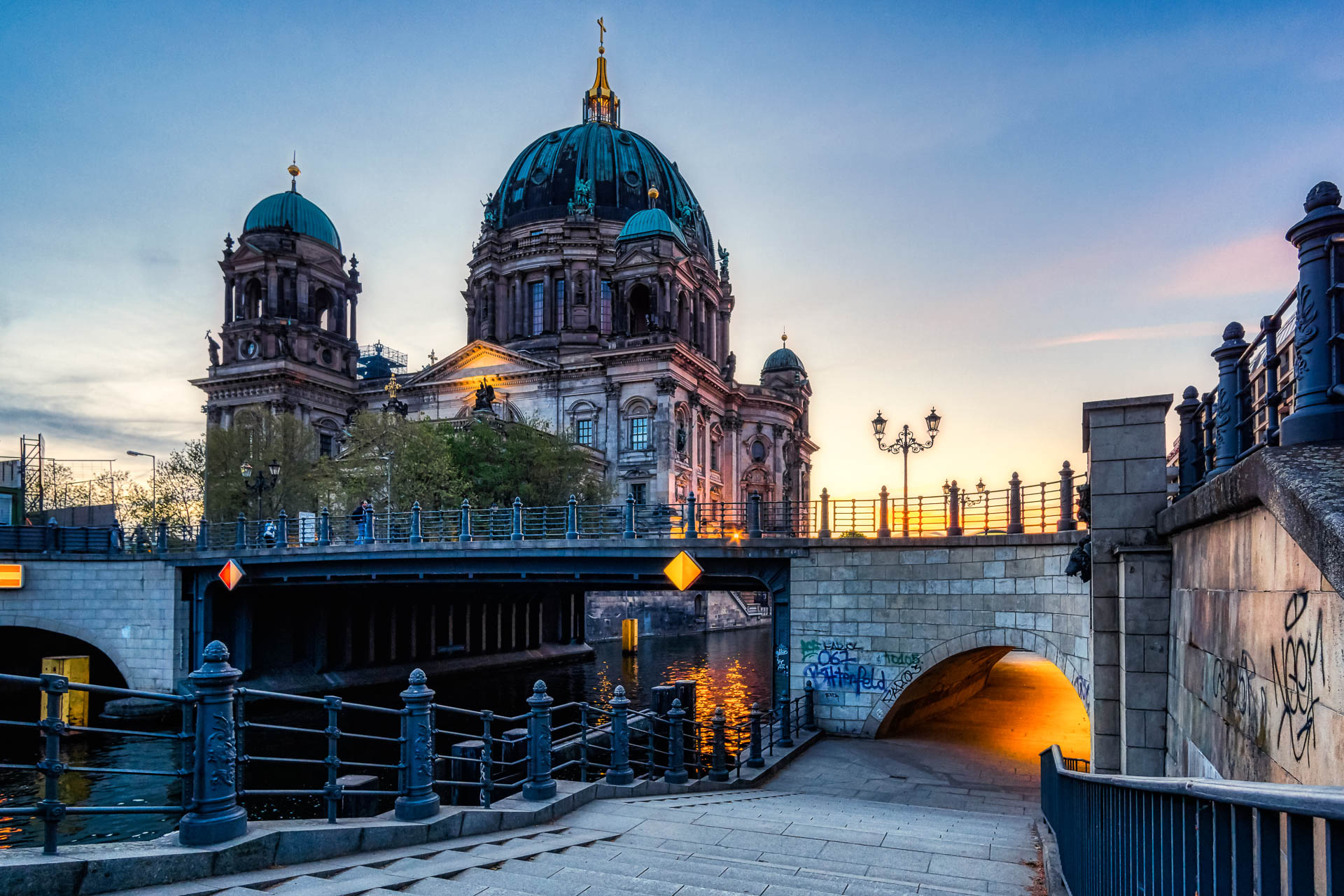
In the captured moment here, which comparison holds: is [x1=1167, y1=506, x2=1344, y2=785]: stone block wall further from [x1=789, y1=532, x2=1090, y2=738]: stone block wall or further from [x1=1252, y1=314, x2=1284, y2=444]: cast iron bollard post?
[x1=789, y1=532, x2=1090, y2=738]: stone block wall

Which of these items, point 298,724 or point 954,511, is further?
point 298,724

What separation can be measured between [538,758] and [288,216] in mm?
67986

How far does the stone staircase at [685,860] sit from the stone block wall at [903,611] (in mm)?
8045

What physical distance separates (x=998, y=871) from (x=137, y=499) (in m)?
60.8

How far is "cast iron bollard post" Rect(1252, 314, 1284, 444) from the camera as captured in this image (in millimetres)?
5746

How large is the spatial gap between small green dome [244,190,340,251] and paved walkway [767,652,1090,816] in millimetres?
60225

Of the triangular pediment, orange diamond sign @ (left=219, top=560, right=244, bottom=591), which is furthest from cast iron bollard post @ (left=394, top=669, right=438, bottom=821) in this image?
the triangular pediment

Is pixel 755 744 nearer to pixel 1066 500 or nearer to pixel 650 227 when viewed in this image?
pixel 1066 500

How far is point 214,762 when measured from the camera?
18.5 ft

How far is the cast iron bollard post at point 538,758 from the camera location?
9133 mm

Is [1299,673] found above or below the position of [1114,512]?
below

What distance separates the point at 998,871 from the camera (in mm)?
7664

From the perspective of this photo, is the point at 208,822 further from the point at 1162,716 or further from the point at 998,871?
the point at 1162,716

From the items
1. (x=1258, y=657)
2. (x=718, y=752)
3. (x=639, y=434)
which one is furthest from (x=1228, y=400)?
(x=639, y=434)
